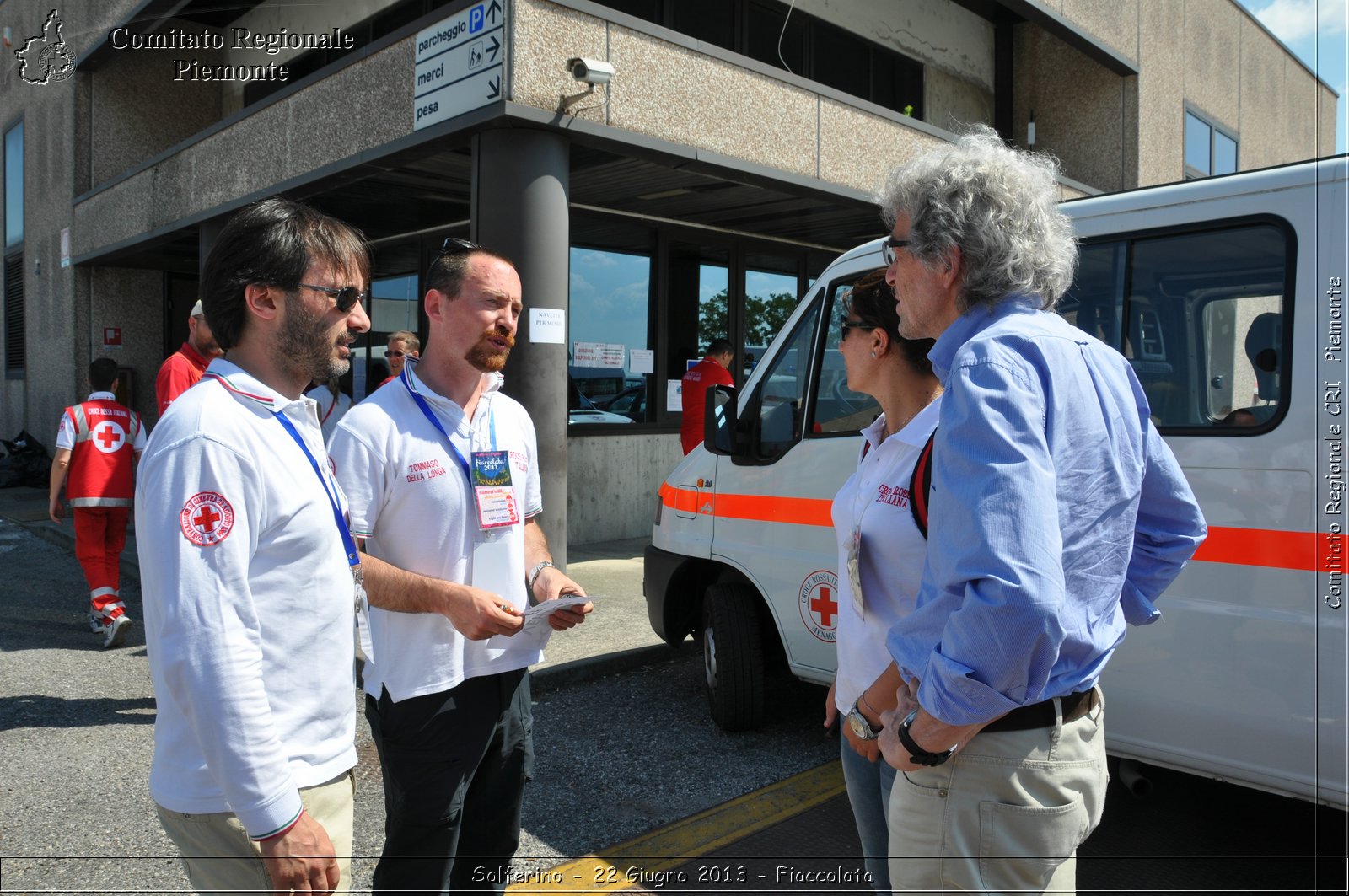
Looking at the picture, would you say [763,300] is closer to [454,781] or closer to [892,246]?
[454,781]

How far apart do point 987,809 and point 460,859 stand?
1.47 meters

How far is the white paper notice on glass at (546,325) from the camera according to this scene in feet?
22.6

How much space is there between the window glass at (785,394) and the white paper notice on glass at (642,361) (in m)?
5.94

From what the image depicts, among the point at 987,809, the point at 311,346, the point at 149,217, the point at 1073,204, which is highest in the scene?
the point at 149,217

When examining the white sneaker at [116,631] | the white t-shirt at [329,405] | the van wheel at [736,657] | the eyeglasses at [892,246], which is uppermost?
the eyeglasses at [892,246]

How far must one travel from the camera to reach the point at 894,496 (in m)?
2.08

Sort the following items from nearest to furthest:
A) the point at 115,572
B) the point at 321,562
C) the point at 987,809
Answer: the point at 987,809, the point at 321,562, the point at 115,572

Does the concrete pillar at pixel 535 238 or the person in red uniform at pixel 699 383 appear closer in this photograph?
the concrete pillar at pixel 535 238

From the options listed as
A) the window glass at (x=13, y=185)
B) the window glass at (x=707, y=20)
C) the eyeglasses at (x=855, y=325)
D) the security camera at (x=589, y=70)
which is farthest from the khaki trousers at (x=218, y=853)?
the window glass at (x=13, y=185)

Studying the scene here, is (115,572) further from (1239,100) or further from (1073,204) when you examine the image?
(1239,100)

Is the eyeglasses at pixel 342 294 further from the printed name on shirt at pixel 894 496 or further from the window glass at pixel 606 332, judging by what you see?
the window glass at pixel 606 332

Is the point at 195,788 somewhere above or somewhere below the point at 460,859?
above

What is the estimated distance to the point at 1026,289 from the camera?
168cm

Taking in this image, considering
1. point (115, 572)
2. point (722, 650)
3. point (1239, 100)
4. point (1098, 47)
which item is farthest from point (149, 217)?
point (1239, 100)
